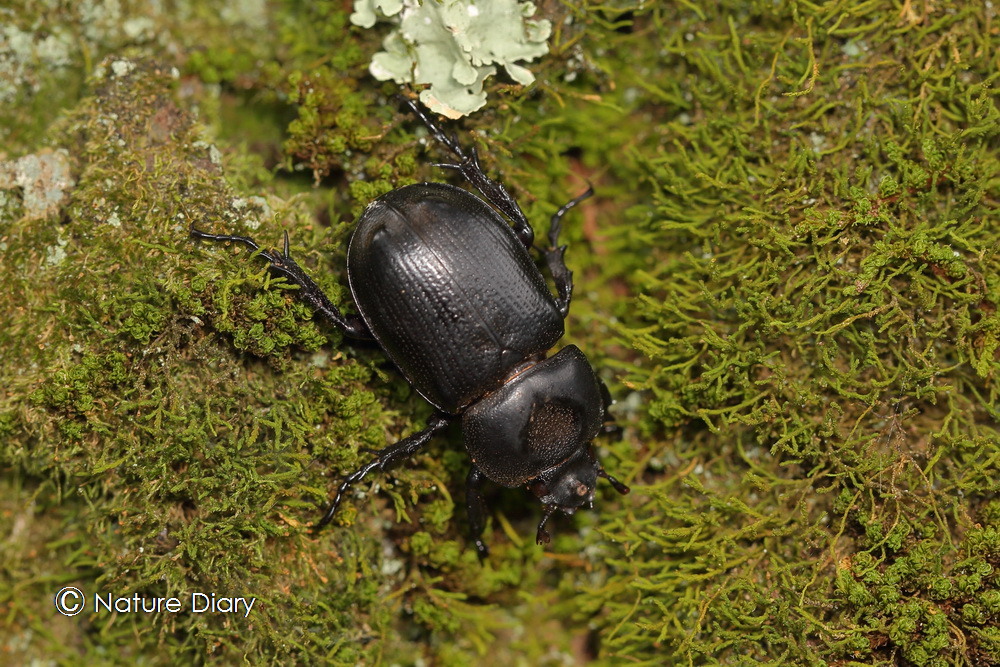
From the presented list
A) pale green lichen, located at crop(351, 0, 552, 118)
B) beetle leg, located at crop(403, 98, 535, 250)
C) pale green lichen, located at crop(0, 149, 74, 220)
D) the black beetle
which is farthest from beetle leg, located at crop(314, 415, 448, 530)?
pale green lichen, located at crop(0, 149, 74, 220)

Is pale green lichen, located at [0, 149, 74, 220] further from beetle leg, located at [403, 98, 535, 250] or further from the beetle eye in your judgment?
the beetle eye

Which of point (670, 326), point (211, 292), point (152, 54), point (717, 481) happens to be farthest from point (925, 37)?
point (152, 54)

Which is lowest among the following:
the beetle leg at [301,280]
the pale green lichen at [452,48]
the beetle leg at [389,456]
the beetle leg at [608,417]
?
the beetle leg at [608,417]

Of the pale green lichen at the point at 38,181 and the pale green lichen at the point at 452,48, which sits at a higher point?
the pale green lichen at the point at 452,48

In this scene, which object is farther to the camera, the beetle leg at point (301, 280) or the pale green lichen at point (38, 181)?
the pale green lichen at point (38, 181)

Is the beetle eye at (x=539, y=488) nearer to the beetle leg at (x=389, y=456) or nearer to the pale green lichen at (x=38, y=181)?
the beetle leg at (x=389, y=456)

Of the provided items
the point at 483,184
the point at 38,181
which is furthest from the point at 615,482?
the point at 38,181

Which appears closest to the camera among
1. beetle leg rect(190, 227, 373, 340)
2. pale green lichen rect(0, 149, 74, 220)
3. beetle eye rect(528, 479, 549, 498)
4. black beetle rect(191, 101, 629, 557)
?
black beetle rect(191, 101, 629, 557)

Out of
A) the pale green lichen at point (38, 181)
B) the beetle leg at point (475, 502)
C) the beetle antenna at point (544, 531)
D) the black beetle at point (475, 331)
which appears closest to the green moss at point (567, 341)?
the pale green lichen at point (38, 181)
